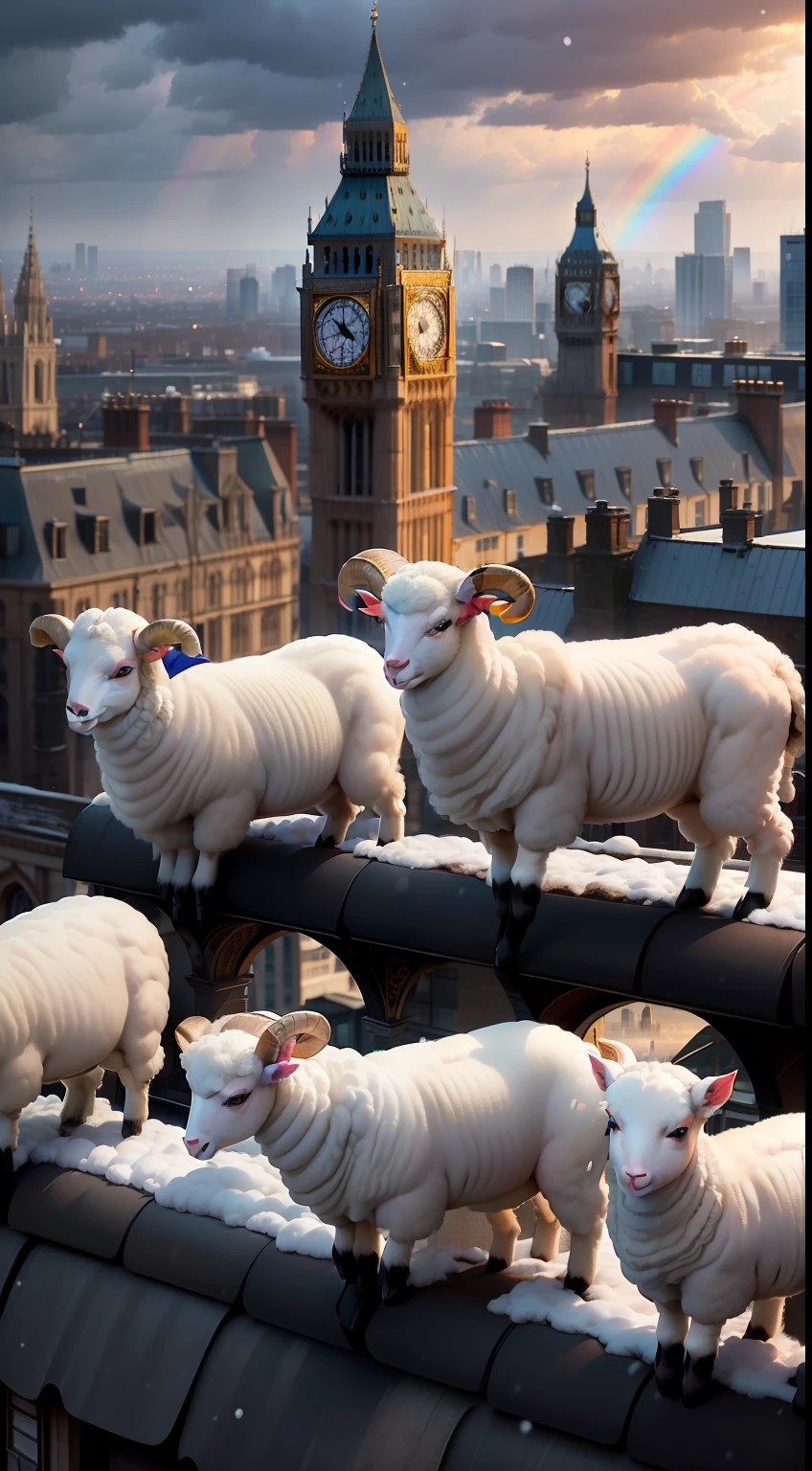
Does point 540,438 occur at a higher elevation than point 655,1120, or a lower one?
higher

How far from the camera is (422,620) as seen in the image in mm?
5840

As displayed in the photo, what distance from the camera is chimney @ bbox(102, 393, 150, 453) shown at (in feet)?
120

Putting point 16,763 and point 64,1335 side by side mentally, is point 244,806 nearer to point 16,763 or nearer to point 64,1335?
point 64,1335

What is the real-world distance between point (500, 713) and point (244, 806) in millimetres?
1448

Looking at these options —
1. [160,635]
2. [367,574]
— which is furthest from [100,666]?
[367,574]

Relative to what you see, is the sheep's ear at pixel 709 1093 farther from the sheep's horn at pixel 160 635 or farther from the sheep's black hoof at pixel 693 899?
the sheep's horn at pixel 160 635

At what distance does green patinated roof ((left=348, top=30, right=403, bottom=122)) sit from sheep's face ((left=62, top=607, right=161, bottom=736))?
96.5ft

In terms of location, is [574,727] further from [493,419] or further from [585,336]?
[493,419]

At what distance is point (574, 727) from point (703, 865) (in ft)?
2.21

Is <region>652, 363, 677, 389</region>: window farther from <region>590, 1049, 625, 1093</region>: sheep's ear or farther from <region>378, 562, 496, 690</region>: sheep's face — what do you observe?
<region>590, 1049, 625, 1093</region>: sheep's ear

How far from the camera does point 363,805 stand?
7.58 meters

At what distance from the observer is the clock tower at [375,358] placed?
37.0 meters

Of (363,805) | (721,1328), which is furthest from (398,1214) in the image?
(363,805)

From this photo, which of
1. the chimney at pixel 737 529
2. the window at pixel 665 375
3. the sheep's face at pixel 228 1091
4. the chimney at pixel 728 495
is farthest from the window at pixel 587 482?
the sheep's face at pixel 228 1091
